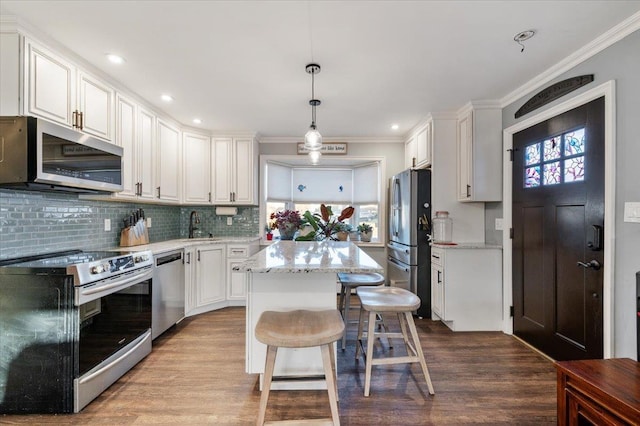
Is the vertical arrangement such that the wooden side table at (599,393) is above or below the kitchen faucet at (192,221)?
below

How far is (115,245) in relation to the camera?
123 inches

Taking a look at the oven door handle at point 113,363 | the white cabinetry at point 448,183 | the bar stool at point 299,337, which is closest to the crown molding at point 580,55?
the white cabinetry at point 448,183

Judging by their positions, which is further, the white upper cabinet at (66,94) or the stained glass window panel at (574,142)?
the stained glass window panel at (574,142)

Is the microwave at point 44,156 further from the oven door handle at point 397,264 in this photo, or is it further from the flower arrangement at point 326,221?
the oven door handle at point 397,264

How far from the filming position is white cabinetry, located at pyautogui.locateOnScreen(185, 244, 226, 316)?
3520 millimetres

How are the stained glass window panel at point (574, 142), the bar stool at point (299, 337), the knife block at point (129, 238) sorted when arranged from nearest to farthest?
the bar stool at point (299, 337) → the stained glass window panel at point (574, 142) → the knife block at point (129, 238)

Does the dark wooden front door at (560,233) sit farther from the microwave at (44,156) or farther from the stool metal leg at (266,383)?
the microwave at (44,156)

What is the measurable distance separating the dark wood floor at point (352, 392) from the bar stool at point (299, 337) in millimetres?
421

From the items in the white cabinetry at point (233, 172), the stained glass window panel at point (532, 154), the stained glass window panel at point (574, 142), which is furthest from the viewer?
the white cabinetry at point (233, 172)

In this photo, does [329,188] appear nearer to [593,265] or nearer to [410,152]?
[410,152]

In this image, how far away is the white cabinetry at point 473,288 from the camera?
3168 millimetres

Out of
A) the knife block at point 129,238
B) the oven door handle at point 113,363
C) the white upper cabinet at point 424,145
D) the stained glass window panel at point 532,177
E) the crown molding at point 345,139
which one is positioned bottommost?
the oven door handle at point 113,363

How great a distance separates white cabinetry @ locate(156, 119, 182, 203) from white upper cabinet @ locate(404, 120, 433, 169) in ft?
10.3

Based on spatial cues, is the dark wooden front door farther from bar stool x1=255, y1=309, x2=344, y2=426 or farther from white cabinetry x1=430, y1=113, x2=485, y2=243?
bar stool x1=255, y1=309, x2=344, y2=426
